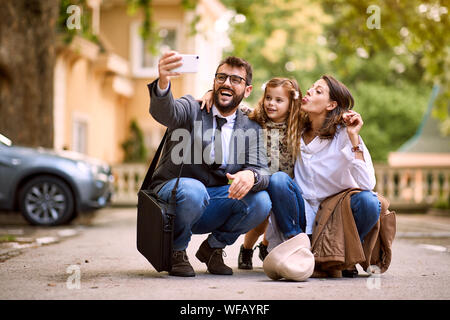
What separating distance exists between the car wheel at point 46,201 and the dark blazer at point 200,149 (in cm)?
621

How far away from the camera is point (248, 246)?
21.1 feet

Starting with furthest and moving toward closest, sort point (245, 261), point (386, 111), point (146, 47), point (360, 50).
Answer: point (386, 111), point (360, 50), point (146, 47), point (245, 261)

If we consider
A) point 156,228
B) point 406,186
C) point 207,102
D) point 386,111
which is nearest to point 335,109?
point 207,102

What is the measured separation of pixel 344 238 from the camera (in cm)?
560

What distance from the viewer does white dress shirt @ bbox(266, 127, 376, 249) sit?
5711 mm

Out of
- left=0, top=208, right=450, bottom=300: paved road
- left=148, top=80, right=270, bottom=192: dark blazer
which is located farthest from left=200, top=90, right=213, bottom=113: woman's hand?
left=0, top=208, right=450, bottom=300: paved road

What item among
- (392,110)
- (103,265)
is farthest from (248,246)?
(392,110)

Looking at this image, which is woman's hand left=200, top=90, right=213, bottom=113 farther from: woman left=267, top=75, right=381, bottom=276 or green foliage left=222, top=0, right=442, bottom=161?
green foliage left=222, top=0, right=442, bottom=161

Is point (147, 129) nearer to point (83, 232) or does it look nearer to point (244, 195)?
point (83, 232)

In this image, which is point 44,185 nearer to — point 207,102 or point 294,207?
point 207,102

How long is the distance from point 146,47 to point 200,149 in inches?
818

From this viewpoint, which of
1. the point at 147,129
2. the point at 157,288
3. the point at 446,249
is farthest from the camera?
the point at 147,129

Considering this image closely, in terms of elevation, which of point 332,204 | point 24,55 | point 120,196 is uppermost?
point 24,55
